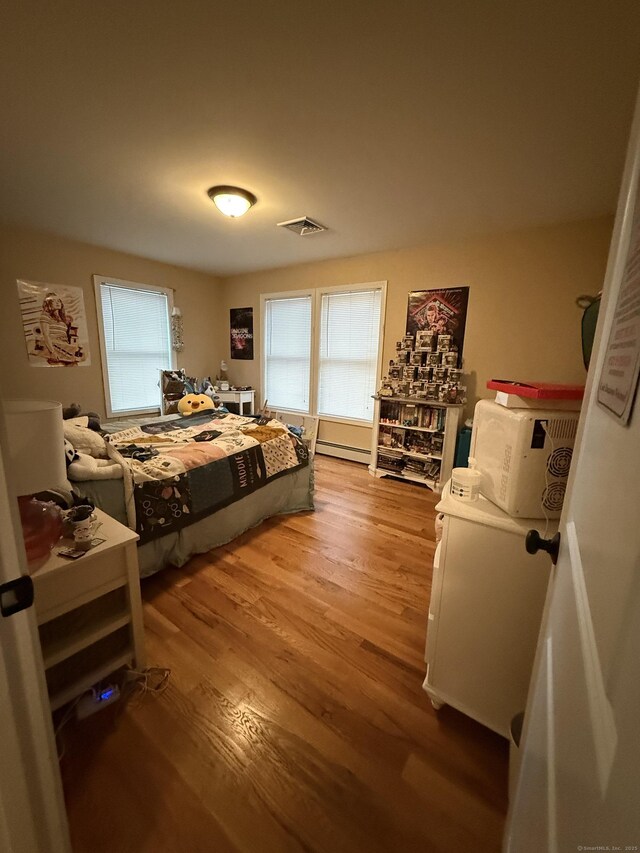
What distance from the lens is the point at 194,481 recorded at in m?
2.13

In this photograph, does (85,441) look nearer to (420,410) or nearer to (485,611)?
(485,611)

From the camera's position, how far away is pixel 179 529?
6.76 feet

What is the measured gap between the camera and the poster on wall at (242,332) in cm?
Answer: 511

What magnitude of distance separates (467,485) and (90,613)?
1.56m

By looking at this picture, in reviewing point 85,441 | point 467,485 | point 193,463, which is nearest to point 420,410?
point 193,463

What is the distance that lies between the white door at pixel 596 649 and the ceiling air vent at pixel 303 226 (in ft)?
8.97

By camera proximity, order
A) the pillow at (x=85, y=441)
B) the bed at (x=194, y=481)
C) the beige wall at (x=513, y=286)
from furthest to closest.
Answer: the beige wall at (x=513, y=286), the pillow at (x=85, y=441), the bed at (x=194, y=481)

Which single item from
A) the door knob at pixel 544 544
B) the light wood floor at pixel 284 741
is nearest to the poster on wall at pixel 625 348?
the door knob at pixel 544 544

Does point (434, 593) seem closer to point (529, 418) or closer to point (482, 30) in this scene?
point (529, 418)

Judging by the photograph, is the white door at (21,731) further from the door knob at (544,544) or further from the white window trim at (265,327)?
the white window trim at (265,327)

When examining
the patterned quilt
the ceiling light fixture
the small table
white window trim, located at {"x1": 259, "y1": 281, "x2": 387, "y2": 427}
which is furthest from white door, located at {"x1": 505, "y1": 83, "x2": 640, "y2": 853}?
the small table

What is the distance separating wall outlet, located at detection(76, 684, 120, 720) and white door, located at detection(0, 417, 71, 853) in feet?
2.35

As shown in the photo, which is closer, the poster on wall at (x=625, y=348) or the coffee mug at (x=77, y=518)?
the poster on wall at (x=625, y=348)

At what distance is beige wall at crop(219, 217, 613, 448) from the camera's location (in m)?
2.85
